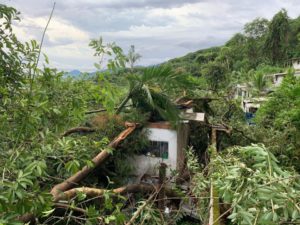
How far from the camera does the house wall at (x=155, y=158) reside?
8.56 m

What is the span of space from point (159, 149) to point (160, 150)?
46mm

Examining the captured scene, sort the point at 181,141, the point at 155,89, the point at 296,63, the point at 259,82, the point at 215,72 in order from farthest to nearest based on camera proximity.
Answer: the point at 296,63, the point at 215,72, the point at 259,82, the point at 181,141, the point at 155,89

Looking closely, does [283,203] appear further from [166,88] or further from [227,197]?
[166,88]

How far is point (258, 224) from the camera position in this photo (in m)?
1.23

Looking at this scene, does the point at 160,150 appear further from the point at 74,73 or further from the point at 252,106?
the point at 252,106

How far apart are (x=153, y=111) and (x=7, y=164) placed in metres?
7.51

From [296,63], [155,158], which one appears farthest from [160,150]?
[296,63]

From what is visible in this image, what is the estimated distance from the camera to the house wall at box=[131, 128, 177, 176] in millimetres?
8562

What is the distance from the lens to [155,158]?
871cm

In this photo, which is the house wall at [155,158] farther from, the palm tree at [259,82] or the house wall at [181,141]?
the palm tree at [259,82]

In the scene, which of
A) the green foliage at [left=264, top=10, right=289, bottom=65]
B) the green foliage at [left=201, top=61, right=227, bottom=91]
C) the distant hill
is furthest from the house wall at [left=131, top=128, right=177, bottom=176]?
the green foliage at [left=264, top=10, right=289, bottom=65]

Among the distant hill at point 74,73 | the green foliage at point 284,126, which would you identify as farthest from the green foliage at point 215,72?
the distant hill at point 74,73

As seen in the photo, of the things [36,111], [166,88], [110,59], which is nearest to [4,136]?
[36,111]

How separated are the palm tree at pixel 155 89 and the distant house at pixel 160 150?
403 millimetres
